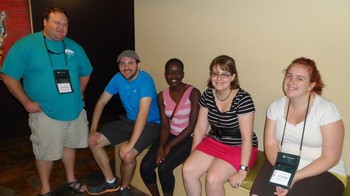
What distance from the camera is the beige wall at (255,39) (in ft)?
6.77

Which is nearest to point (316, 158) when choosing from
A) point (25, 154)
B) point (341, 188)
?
point (341, 188)

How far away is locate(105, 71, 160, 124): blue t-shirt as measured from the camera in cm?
257

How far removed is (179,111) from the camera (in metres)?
2.52

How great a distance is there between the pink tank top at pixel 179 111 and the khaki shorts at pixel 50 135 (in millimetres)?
839

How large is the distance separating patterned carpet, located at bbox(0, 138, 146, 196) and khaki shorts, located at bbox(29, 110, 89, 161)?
52 cm

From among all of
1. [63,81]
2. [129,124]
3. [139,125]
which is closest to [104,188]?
[129,124]

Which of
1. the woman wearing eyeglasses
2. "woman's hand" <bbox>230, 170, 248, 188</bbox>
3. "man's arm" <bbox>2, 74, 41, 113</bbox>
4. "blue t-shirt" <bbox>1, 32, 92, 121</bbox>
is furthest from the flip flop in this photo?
"woman's hand" <bbox>230, 170, 248, 188</bbox>

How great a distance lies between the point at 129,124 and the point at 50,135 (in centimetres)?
72

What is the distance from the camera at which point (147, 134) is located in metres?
2.63

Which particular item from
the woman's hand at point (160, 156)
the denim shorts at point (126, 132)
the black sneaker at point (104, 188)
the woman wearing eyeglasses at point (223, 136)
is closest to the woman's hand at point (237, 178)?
the woman wearing eyeglasses at point (223, 136)

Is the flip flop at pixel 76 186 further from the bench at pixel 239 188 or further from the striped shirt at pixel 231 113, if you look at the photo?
the striped shirt at pixel 231 113

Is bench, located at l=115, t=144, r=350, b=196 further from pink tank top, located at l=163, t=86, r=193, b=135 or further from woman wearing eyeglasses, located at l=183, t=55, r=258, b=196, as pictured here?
pink tank top, located at l=163, t=86, r=193, b=135

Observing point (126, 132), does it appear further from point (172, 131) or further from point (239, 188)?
point (239, 188)

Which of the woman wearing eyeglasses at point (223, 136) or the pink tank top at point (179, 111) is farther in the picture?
the pink tank top at point (179, 111)
